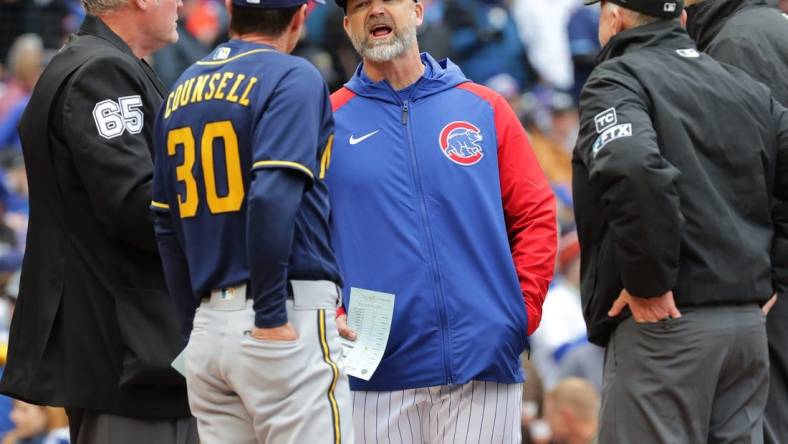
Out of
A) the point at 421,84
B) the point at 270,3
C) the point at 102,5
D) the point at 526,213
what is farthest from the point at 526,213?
the point at 102,5

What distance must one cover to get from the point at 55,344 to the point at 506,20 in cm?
995

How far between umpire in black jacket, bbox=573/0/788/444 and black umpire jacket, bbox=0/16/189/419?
1.44 meters

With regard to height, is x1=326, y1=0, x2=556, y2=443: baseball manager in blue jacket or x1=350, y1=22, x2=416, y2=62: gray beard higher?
x1=350, y1=22, x2=416, y2=62: gray beard

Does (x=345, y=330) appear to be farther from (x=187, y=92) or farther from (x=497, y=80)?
(x=497, y=80)

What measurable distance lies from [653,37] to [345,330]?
1425 millimetres

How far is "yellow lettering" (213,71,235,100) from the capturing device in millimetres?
3934

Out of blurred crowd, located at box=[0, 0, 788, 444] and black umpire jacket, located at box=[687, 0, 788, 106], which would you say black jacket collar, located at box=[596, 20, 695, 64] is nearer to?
black umpire jacket, located at box=[687, 0, 788, 106]

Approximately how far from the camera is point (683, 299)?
4.48 m

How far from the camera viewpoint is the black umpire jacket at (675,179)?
4.32 meters

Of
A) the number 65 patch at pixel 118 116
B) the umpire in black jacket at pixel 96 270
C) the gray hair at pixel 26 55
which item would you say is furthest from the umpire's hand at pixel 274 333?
the gray hair at pixel 26 55

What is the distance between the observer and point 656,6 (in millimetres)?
4672

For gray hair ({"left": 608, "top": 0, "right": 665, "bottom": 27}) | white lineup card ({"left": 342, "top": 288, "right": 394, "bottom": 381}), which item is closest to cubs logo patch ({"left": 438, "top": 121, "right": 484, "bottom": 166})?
white lineup card ({"left": 342, "top": 288, "right": 394, "bottom": 381})

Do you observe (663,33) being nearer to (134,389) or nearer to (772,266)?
(772,266)

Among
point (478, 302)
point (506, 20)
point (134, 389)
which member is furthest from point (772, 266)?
point (506, 20)
